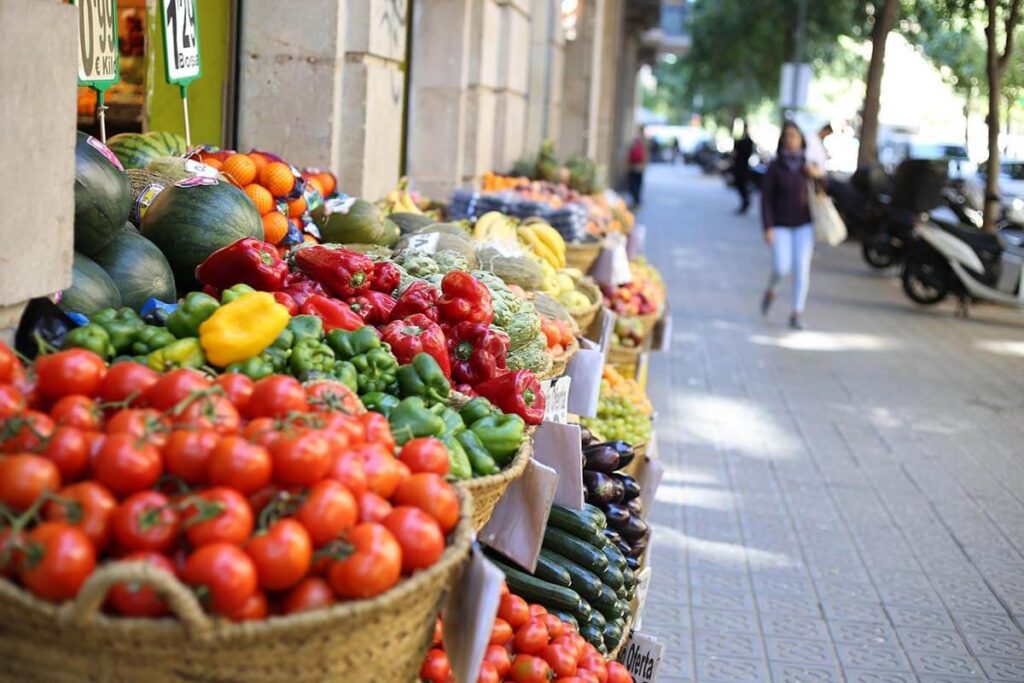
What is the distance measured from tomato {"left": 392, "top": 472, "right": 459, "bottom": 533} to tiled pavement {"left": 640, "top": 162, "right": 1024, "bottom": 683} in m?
2.47

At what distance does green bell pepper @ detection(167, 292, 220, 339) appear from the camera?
112 inches

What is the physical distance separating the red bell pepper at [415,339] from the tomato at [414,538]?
1072 millimetres

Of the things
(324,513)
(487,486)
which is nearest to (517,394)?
(487,486)

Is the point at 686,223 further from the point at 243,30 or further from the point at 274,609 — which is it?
the point at 274,609

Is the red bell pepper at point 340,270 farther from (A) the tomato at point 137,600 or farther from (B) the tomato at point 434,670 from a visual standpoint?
(A) the tomato at point 137,600

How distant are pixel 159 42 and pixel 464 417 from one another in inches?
156

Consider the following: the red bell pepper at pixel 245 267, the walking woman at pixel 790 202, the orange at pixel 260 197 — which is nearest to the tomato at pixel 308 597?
the red bell pepper at pixel 245 267

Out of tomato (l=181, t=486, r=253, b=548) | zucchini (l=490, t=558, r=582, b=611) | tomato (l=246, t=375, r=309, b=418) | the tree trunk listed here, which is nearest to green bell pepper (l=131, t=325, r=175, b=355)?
tomato (l=246, t=375, r=309, b=418)

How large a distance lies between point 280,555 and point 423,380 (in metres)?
1.12

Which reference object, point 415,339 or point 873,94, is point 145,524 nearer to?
point 415,339

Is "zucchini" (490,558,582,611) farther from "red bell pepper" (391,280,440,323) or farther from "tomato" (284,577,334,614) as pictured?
"tomato" (284,577,334,614)

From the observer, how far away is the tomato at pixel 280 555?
2.05 metres

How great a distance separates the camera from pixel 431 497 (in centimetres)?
238

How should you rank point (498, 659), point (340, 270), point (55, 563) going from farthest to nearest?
point (340, 270) → point (498, 659) → point (55, 563)
